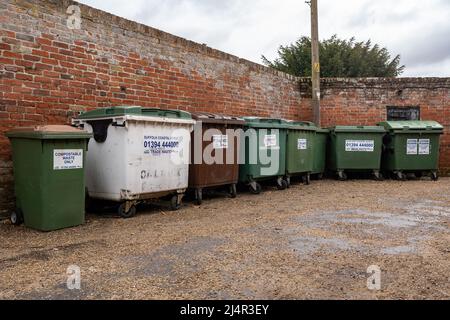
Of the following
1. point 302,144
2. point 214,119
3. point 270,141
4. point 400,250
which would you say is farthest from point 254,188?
point 400,250

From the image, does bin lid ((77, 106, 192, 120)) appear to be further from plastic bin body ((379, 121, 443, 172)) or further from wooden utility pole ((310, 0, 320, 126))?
→ wooden utility pole ((310, 0, 320, 126))

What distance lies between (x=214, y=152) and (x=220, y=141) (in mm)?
225

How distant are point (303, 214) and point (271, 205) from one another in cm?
88

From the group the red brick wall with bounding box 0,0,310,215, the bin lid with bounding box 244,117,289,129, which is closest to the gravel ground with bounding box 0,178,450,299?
the red brick wall with bounding box 0,0,310,215

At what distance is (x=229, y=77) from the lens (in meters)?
9.37

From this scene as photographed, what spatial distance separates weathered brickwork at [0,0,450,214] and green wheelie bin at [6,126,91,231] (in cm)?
50

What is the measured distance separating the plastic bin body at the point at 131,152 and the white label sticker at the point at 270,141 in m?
2.22

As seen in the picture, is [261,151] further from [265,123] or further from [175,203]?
[175,203]

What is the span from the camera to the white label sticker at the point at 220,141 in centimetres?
659

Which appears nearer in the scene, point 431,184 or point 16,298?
point 16,298

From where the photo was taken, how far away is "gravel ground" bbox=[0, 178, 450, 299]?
9.13 ft

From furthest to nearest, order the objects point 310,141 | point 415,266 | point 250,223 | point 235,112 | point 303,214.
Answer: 1. point 235,112
2. point 310,141
3. point 303,214
4. point 250,223
5. point 415,266

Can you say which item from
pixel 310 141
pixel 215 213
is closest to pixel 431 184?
pixel 310 141

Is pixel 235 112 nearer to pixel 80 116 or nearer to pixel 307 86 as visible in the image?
pixel 307 86
